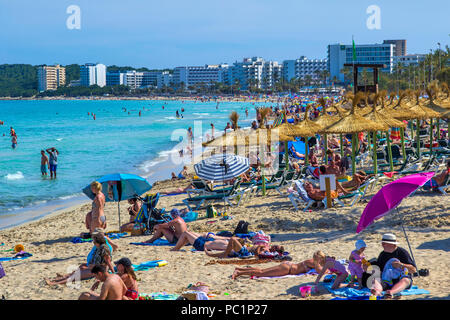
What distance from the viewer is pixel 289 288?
6.51 metres

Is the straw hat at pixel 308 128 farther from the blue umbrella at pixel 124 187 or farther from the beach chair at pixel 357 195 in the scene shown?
the blue umbrella at pixel 124 187

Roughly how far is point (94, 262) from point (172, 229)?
7.57ft

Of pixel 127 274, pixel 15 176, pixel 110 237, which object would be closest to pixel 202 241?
pixel 110 237

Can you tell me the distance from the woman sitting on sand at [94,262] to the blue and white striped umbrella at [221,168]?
4638 mm

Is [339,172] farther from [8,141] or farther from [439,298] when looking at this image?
[8,141]

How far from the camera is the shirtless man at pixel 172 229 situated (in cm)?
905

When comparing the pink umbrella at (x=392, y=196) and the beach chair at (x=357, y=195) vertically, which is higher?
the pink umbrella at (x=392, y=196)

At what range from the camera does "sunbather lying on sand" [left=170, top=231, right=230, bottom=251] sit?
8447mm

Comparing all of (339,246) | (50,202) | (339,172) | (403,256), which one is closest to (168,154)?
(50,202)

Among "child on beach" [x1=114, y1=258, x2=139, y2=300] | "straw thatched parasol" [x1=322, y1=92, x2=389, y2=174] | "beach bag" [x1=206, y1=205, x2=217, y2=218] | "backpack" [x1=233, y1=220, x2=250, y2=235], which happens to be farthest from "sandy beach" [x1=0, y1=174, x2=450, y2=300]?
"straw thatched parasol" [x1=322, y1=92, x2=389, y2=174]

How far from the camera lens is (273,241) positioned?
9.09m

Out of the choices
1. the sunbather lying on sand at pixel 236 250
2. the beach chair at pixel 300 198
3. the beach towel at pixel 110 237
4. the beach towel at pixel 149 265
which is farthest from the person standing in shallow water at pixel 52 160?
the sunbather lying on sand at pixel 236 250

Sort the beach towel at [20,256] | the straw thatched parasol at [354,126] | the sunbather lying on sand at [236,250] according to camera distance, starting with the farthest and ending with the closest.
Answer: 1. the straw thatched parasol at [354,126]
2. the beach towel at [20,256]
3. the sunbather lying on sand at [236,250]

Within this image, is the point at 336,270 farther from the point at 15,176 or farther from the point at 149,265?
the point at 15,176
